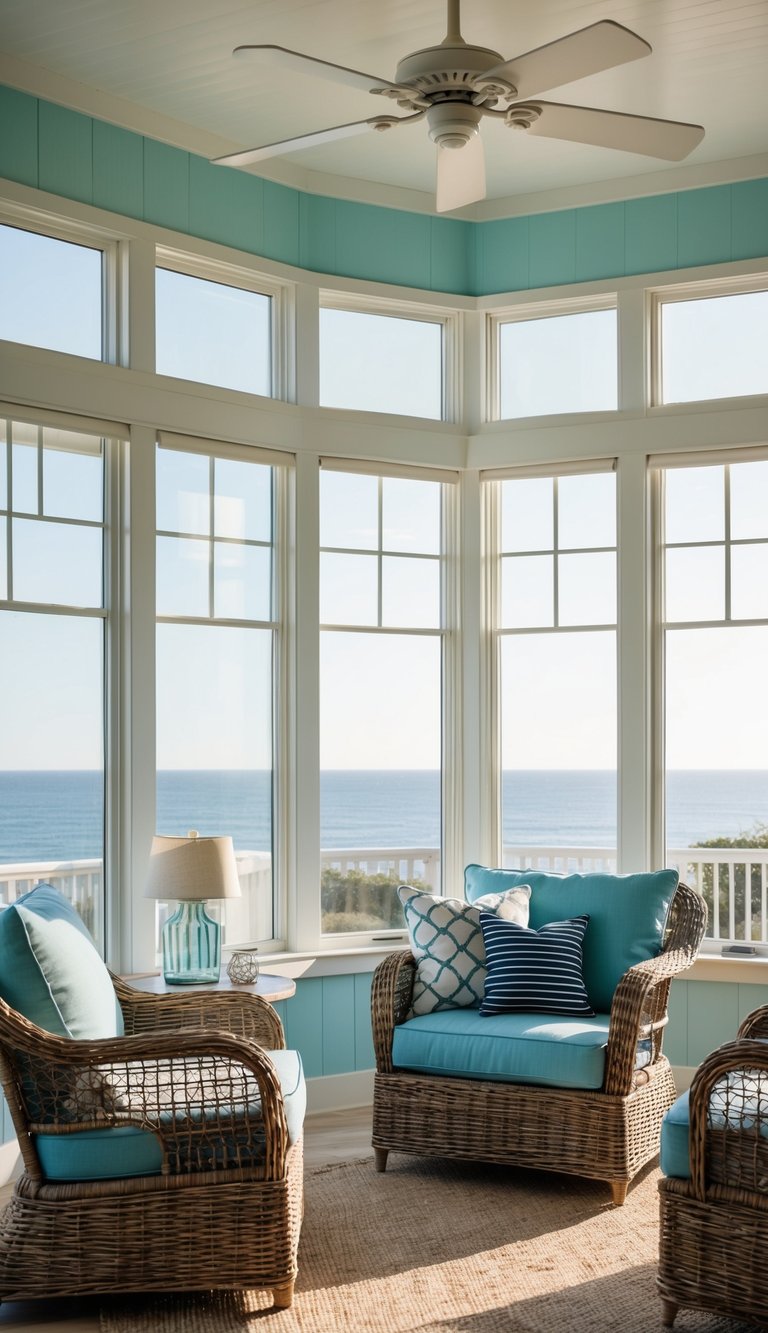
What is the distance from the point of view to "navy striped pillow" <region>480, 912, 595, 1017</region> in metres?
4.25

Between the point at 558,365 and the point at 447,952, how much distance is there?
105 inches

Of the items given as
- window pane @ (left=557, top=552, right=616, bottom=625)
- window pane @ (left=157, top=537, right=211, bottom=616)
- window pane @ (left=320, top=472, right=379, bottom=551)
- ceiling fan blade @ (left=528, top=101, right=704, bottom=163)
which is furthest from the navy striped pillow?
ceiling fan blade @ (left=528, top=101, right=704, bottom=163)

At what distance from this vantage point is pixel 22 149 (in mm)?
4477

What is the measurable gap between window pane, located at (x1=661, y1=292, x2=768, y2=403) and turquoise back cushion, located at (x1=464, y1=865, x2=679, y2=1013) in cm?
211

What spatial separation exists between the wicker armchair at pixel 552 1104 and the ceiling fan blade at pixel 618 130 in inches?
97.5

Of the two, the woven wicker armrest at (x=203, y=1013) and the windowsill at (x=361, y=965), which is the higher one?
the woven wicker armrest at (x=203, y=1013)

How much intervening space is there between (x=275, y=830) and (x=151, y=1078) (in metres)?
2.09

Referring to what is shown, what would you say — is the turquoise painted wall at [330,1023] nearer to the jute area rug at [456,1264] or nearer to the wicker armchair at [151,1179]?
the jute area rug at [456,1264]

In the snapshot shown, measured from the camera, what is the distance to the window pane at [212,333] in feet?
16.3

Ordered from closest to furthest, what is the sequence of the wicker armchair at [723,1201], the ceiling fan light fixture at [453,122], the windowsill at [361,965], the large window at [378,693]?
the wicker armchair at [723,1201], the ceiling fan light fixture at [453,122], the windowsill at [361,965], the large window at [378,693]

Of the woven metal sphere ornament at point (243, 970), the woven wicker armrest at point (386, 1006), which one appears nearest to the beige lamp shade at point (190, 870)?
the woven metal sphere ornament at point (243, 970)

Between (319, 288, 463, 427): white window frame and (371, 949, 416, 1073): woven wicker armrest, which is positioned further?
(319, 288, 463, 427): white window frame

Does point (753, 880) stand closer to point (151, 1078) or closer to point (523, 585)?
point (523, 585)

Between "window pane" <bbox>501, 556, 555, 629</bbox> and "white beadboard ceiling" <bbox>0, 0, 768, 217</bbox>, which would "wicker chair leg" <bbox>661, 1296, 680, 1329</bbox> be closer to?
"window pane" <bbox>501, 556, 555, 629</bbox>
